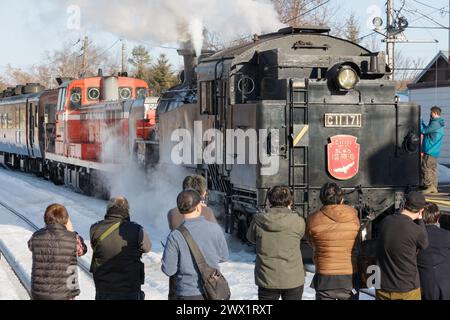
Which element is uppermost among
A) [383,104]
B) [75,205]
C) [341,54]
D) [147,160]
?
[341,54]

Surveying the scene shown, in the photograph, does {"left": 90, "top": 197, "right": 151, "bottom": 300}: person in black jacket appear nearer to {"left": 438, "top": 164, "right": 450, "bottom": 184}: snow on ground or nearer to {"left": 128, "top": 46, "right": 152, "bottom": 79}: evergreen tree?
{"left": 438, "top": 164, "right": 450, "bottom": 184}: snow on ground

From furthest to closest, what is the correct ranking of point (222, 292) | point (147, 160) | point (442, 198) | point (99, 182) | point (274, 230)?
point (99, 182) → point (147, 160) → point (442, 198) → point (274, 230) → point (222, 292)

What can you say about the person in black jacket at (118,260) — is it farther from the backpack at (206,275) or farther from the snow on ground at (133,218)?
the snow on ground at (133,218)

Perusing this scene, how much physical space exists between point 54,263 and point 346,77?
17.1 ft

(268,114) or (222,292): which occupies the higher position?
(268,114)

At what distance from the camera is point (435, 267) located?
6172 millimetres

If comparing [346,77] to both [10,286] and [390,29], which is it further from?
[390,29]

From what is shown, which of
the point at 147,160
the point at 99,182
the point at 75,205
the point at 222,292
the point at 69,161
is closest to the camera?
the point at 222,292

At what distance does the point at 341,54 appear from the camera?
11.1 metres

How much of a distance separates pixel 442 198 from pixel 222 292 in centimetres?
1004

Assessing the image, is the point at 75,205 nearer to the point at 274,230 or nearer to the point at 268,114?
the point at 268,114

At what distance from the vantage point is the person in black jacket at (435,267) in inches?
241

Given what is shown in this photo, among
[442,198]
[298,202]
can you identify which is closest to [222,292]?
[298,202]

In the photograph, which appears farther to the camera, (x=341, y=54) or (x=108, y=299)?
(x=341, y=54)
